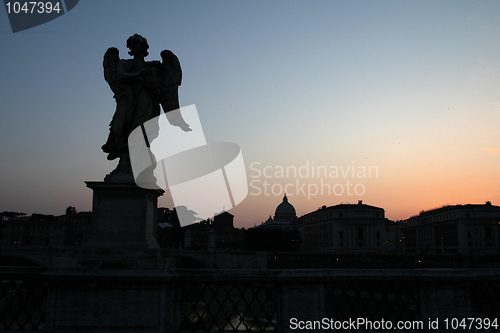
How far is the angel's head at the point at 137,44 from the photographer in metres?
7.08

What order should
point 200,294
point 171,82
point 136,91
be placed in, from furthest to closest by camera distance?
point 171,82 → point 136,91 → point 200,294

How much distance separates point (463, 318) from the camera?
6.01 meters

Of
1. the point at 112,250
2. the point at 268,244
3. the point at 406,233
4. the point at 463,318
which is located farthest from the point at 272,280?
the point at 406,233

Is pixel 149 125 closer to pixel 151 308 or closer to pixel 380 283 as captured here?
pixel 151 308

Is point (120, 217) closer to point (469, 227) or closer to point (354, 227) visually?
point (469, 227)

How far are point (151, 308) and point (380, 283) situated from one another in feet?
10.4

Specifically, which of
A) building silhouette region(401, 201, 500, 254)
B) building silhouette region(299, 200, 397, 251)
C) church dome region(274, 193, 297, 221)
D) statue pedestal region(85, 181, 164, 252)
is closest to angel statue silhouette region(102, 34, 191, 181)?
statue pedestal region(85, 181, 164, 252)

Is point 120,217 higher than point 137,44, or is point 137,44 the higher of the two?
point 137,44

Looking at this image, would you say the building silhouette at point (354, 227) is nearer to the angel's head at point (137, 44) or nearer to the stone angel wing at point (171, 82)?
the stone angel wing at point (171, 82)

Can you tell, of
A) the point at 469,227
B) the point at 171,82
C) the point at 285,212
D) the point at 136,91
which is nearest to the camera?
the point at 136,91

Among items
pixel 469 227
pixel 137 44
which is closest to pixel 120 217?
pixel 137 44

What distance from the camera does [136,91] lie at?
703 centimetres

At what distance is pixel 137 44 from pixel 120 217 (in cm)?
282

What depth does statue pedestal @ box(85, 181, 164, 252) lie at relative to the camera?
625 centimetres
